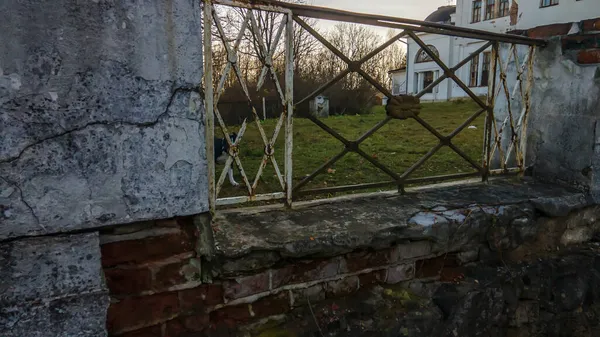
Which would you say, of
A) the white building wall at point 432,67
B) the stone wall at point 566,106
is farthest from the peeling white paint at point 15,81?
the white building wall at point 432,67

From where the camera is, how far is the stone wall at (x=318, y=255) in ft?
5.08

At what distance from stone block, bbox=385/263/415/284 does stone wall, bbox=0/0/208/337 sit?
1074 mm

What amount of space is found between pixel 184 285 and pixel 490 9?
25990 mm

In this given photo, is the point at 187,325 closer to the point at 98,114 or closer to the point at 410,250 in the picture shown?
the point at 98,114

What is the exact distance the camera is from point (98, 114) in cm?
138

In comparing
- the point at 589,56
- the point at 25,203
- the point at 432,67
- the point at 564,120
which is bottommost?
the point at 25,203

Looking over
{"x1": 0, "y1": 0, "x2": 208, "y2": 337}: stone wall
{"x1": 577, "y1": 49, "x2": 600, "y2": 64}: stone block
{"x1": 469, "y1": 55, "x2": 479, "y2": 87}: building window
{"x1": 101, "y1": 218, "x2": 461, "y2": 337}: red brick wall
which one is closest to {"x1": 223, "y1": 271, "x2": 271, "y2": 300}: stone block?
{"x1": 101, "y1": 218, "x2": 461, "y2": 337}: red brick wall

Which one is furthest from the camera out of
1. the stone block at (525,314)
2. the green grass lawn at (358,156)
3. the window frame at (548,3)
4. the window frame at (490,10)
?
the window frame at (490,10)

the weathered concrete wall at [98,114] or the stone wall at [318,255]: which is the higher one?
the weathered concrete wall at [98,114]

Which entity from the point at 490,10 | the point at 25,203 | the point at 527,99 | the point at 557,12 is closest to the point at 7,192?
the point at 25,203

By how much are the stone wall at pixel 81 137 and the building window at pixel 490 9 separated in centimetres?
2550

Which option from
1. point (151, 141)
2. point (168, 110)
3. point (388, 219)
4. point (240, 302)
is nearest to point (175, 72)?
point (168, 110)

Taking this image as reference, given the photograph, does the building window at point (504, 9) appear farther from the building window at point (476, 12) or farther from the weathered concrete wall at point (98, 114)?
the weathered concrete wall at point (98, 114)

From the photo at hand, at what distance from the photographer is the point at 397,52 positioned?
3356cm
